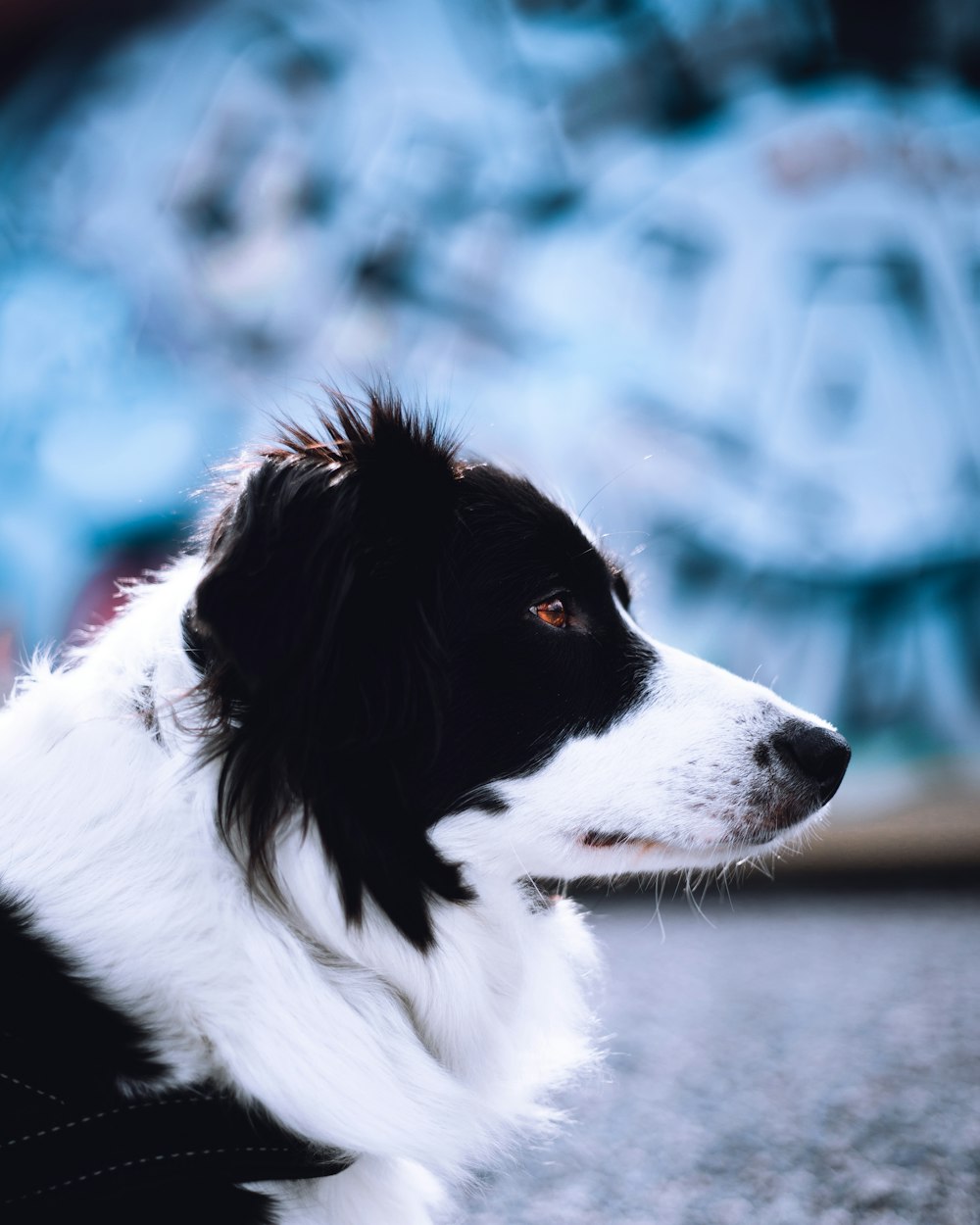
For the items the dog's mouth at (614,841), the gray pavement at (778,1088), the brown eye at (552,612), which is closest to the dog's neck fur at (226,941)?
the dog's mouth at (614,841)

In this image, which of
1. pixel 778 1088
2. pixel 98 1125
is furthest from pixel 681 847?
pixel 778 1088

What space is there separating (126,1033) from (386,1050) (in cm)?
35

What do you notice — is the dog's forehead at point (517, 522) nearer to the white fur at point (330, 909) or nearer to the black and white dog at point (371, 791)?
the black and white dog at point (371, 791)

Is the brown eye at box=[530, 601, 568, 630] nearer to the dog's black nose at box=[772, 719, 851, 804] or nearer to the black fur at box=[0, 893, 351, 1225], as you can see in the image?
the dog's black nose at box=[772, 719, 851, 804]

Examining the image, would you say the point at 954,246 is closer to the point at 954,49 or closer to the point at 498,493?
the point at 954,49

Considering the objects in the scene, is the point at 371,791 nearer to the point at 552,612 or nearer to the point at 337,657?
the point at 337,657

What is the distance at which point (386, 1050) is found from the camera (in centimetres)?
124

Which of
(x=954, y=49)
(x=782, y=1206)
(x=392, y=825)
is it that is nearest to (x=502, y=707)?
(x=392, y=825)

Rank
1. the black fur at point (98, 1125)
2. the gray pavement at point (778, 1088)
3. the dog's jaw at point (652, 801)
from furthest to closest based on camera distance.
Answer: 1. the gray pavement at point (778, 1088)
2. the dog's jaw at point (652, 801)
3. the black fur at point (98, 1125)

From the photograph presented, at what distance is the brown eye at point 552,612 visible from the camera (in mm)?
1471

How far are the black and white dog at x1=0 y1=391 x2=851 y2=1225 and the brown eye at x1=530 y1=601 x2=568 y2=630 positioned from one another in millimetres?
11

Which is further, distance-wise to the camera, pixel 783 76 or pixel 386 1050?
pixel 783 76

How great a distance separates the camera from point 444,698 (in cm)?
135

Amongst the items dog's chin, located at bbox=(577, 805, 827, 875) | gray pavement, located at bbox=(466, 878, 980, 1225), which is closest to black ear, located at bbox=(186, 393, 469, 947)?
dog's chin, located at bbox=(577, 805, 827, 875)
